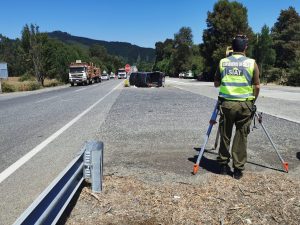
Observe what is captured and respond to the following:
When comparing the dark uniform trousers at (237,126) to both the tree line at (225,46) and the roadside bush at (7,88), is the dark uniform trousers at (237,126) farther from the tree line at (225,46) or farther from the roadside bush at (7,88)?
the tree line at (225,46)

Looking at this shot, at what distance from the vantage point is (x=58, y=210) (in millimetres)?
3873

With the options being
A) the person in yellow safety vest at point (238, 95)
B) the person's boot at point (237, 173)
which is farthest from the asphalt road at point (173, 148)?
the person in yellow safety vest at point (238, 95)

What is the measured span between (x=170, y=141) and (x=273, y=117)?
18.3 ft

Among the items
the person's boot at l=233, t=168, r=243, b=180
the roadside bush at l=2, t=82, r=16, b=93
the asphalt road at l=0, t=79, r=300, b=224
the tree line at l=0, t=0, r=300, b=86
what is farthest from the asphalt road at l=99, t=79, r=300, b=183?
the tree line at l=0, t=0, r=300, b=86

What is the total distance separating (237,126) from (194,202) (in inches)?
59.3

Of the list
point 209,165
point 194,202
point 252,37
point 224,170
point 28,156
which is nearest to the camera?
point 194,202

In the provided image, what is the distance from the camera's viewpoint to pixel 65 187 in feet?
13.7

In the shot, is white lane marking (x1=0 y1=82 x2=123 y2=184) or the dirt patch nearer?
the dirt patch

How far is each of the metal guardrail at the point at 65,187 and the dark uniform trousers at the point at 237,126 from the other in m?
1.78

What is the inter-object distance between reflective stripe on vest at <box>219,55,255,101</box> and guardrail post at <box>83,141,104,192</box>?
6.31 ft

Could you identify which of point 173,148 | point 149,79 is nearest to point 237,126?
point 173,148

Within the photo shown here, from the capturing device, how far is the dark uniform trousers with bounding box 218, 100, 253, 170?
5.71 metres

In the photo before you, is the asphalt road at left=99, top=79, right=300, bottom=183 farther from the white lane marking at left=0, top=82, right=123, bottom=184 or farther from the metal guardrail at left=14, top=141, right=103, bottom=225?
the white lane marking at left=0, top=82, right=123, bottom=184

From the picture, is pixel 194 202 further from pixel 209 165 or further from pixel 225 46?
pixel 225 46
